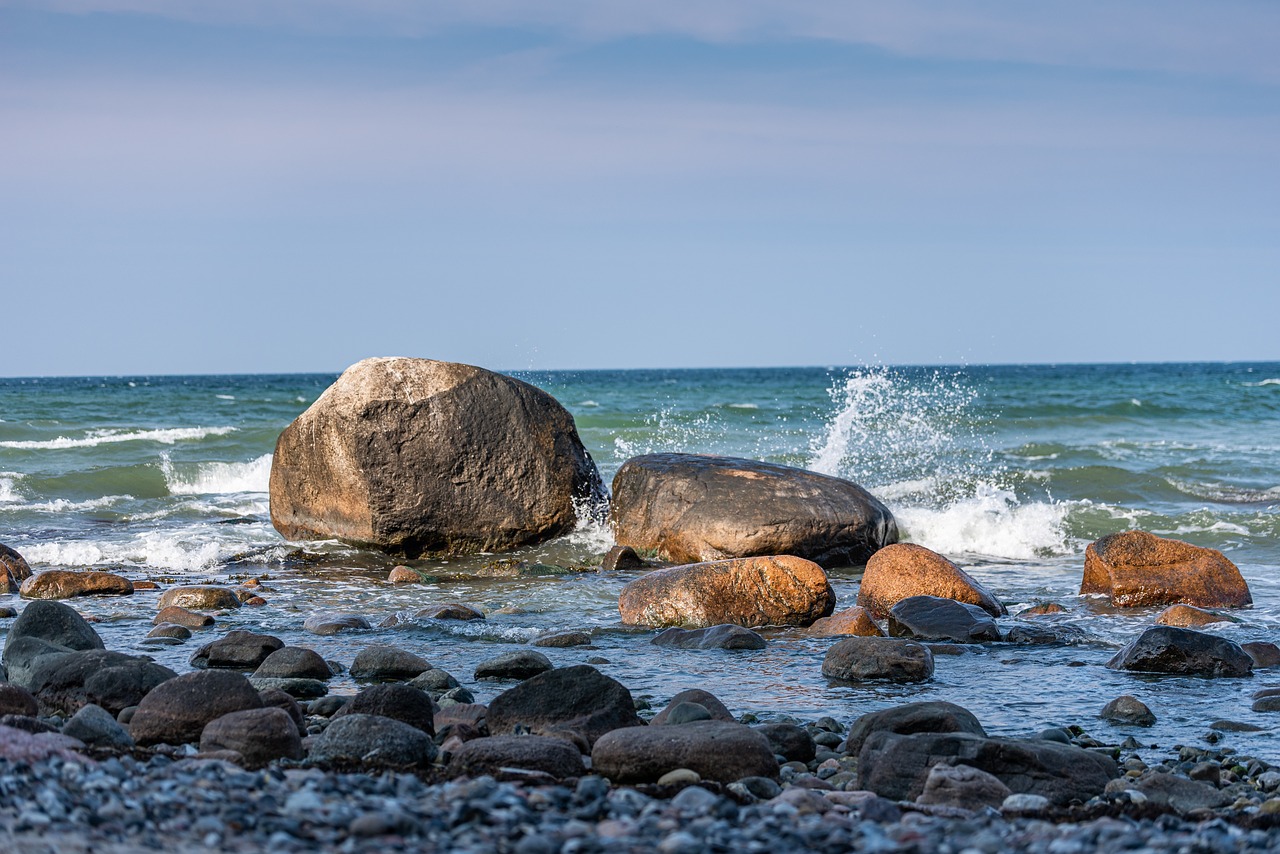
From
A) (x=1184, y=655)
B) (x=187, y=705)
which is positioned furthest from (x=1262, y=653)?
(x=187, y=705)

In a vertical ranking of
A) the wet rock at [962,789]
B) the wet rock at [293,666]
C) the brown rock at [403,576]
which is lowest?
the brown rock at [403,576]

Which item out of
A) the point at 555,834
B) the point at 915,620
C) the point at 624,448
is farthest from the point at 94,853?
the point at 624,448

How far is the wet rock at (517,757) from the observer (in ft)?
14.0

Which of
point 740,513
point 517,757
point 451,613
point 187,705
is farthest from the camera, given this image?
point 740,513

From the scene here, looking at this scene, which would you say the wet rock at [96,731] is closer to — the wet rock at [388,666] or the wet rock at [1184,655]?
the wet rock at [388,666]

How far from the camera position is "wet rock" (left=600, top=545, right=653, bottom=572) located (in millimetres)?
9859

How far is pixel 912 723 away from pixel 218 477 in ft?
45.0

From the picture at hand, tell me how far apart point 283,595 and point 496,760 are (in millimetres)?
5024

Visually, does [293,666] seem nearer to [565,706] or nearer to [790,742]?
[565,706]

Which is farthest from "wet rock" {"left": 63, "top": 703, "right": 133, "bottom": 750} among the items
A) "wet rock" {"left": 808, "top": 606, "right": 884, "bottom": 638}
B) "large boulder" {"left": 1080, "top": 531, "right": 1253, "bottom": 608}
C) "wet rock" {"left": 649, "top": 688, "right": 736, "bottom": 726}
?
"large boulder" {"left": 1080, "top": 531, "right": 1253, "bottom": 608}

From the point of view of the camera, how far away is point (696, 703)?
203 inches

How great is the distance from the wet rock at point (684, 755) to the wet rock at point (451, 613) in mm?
3476

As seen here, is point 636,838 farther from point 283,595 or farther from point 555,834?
point 283,595

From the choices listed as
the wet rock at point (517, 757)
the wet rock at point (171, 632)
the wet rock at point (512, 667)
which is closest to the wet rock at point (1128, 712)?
the wet rock at point (517, 757)
